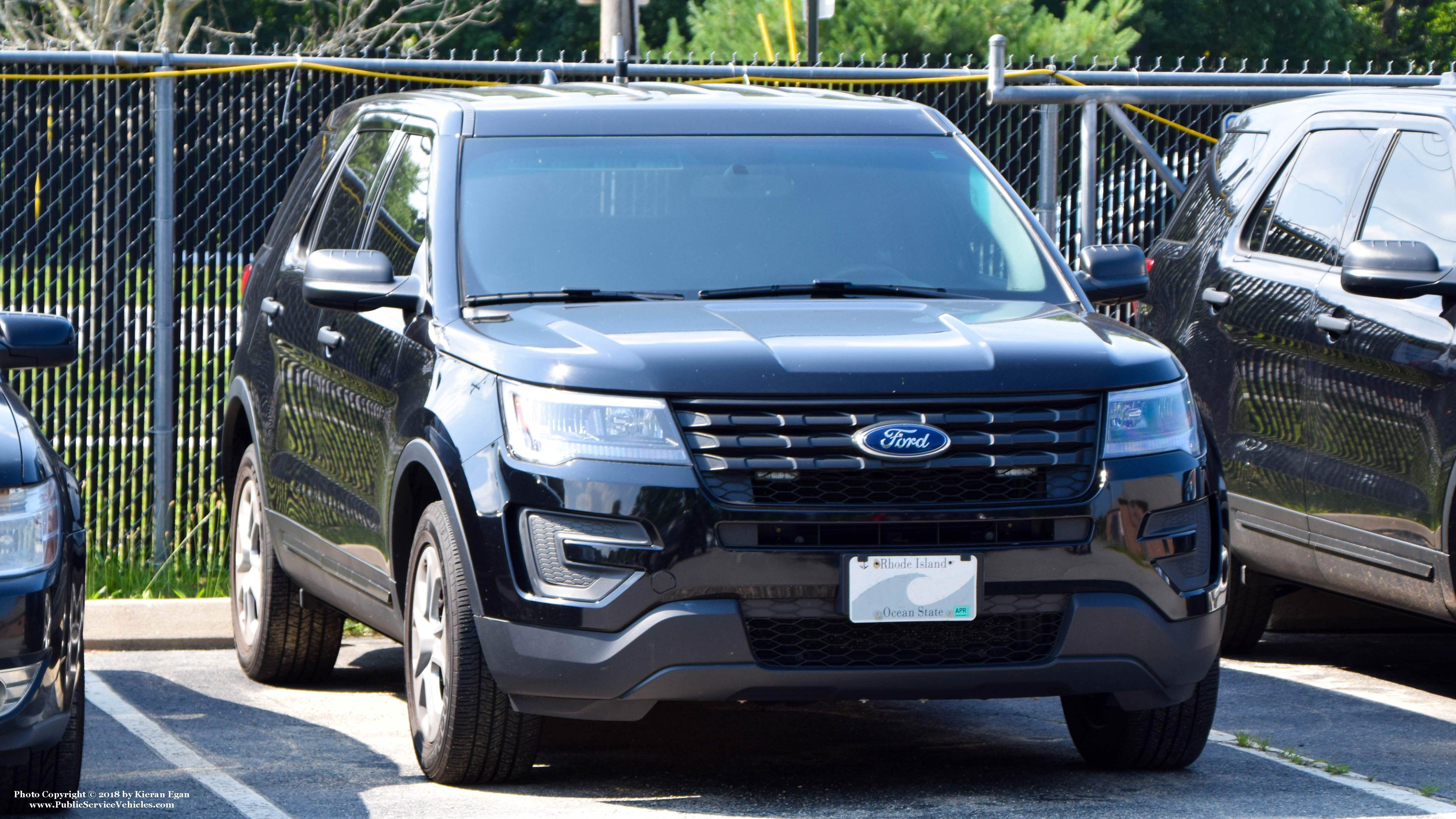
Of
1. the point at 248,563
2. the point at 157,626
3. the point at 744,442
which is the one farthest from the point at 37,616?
the point at 157,626

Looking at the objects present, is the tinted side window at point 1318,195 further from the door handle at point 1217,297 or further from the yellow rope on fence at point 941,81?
the yellow rope on fence at point 941,81

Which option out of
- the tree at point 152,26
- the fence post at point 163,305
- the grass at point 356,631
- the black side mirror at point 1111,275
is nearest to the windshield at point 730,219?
the black side mirror at point 1111,275

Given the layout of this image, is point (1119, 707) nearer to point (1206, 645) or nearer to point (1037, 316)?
point (1206, 645)

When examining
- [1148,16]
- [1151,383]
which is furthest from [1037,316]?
[1148,16]

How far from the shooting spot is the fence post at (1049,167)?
968cm

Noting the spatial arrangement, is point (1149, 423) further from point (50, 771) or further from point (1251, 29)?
point (1251, 29)

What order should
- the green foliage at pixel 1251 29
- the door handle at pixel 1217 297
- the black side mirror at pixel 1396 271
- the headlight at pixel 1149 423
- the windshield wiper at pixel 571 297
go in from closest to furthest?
the headlight at pixel 1149 423 < the windshield wiper at pixel 571 297 < the black side mirror at pixel 1396 271 < the door handle at pixel 1217 297 < the green foliage at pixel 1251 29

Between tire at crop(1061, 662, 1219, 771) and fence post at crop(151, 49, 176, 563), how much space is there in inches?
189

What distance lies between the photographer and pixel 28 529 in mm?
4836

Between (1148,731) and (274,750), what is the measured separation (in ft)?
8.07

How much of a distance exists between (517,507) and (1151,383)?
1567mm

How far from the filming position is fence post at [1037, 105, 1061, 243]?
9.68 metres

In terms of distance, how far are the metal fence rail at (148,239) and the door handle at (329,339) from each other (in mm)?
2804

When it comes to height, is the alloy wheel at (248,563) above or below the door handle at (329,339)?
below
